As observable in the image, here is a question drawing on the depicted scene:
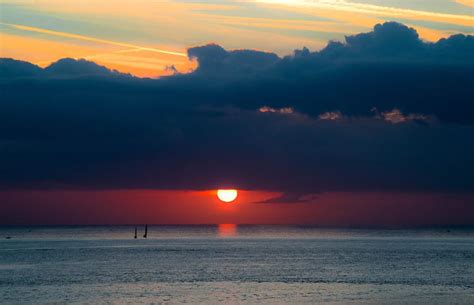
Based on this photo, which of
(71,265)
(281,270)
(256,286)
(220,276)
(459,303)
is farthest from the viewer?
(71,265)

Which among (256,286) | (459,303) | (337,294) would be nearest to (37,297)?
(256,286)

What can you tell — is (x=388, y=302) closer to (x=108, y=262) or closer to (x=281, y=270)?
(x=281, y=270)

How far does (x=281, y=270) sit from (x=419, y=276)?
20.3m

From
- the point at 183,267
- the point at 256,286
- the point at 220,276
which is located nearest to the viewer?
the point at 256,286

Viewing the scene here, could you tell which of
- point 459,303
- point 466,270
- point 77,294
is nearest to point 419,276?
point 466,270

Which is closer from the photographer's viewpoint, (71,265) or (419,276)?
(419,276)

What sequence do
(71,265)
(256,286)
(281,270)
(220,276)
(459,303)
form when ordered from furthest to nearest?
(71,265), (281,270), (220,276), (256,286), (459,303)

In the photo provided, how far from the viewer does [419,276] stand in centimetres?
10838

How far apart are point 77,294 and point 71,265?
52.9 m

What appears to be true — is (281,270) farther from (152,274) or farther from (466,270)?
(466,270)

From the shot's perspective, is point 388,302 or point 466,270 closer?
point 388,302

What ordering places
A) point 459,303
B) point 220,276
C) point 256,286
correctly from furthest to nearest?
point 220,276 → point 256,286 → point 459,303

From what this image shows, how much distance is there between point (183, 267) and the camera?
417 feet

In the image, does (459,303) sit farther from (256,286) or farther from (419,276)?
(419,276)
